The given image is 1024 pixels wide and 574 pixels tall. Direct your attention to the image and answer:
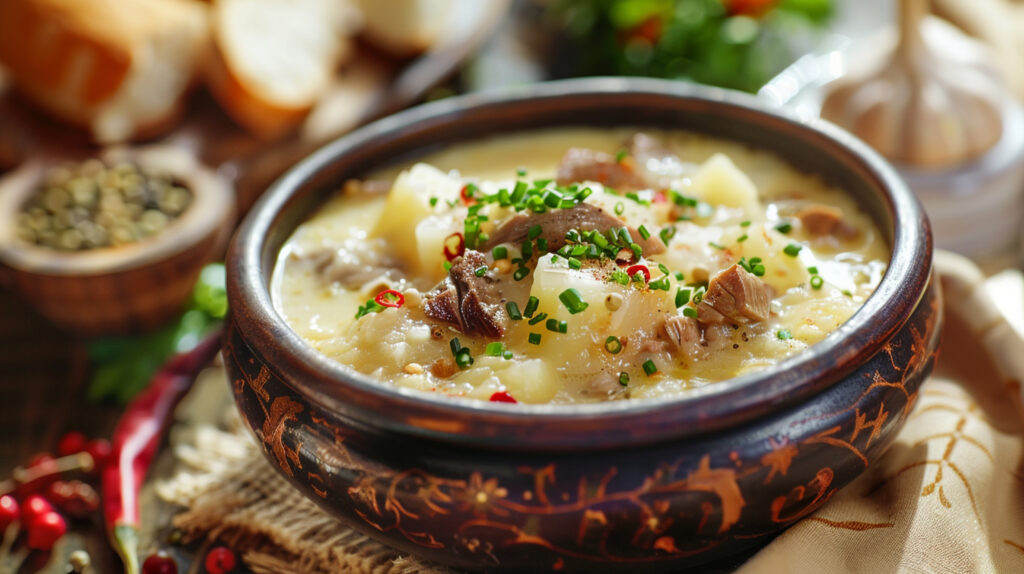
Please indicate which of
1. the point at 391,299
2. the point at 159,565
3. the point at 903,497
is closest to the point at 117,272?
the point at 159,565

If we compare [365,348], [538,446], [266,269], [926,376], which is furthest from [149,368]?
[926,376]

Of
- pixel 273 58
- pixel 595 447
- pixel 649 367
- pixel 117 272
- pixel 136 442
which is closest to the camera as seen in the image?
pixel 595 447

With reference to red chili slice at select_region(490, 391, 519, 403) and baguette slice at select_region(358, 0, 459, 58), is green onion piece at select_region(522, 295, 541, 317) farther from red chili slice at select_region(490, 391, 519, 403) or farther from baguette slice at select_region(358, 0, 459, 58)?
baguette slice at select_region(358, 0, 459, 58)

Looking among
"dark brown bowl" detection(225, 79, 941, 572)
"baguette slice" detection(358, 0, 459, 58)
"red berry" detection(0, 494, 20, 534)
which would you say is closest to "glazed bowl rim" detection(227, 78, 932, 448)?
"dark brown bowl" detection(225, 79, 941, 572)

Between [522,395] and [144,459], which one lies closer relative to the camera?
[522,395]

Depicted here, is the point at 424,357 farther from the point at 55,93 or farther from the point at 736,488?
the point at 55,93

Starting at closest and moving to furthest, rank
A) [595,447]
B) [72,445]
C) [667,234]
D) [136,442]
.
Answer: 1. [595,447]
2. [667,234]
3. [136,442]
4. [72,445]

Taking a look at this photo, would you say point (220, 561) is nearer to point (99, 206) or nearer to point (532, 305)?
point (532, 305)
